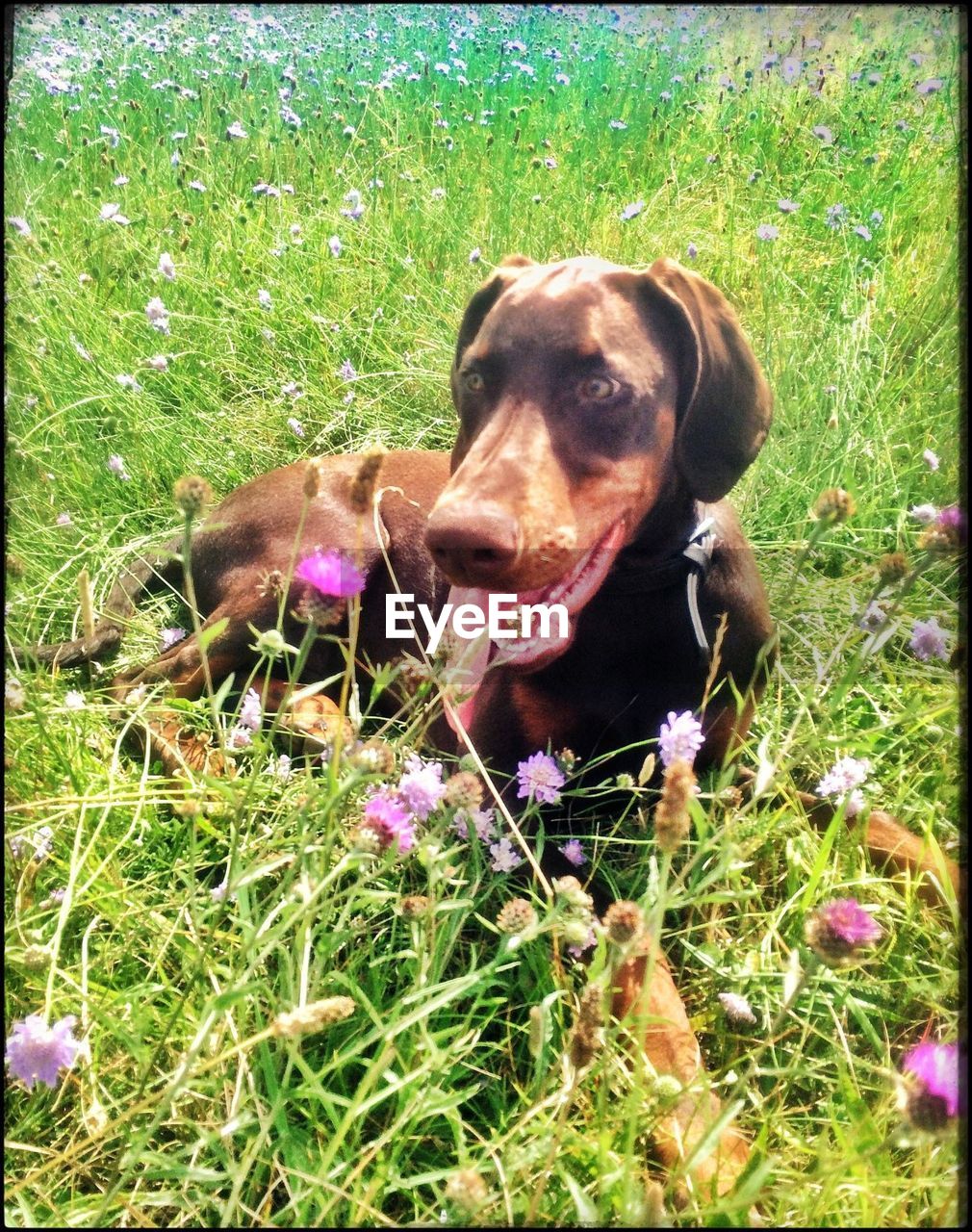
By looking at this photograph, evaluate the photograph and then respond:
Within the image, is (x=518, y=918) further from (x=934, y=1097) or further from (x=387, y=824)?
(x=934, y=1097)

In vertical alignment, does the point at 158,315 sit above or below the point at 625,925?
above

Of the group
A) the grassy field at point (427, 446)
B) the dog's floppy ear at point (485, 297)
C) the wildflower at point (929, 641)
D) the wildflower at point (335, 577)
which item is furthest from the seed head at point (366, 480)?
the wildflower at point (929, 641)

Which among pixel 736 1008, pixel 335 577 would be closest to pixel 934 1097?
pixel 736 1008

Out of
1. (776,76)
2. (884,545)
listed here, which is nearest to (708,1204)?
(884,545)

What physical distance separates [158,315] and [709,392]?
1.56 meters

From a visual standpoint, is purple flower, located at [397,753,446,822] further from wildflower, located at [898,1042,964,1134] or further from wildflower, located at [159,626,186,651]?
wildflower, located at [159,626,186,651]

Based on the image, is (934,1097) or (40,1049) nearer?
(934,1097)

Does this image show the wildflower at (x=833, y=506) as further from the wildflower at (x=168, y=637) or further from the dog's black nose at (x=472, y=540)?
the wildflower at (x=168, y=637)

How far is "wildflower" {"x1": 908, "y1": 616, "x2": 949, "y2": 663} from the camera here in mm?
1697

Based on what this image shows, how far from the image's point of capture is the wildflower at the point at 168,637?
2.53 m

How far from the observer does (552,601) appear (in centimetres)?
169

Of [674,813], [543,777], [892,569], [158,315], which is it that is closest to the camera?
[674,813]

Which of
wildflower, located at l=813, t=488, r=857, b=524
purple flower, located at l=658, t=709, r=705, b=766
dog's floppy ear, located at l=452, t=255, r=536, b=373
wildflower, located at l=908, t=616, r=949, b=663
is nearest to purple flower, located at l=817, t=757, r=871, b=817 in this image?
wildflower, located at l=908, t=616, r=949, b=663

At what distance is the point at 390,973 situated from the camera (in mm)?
1518
